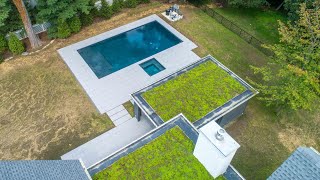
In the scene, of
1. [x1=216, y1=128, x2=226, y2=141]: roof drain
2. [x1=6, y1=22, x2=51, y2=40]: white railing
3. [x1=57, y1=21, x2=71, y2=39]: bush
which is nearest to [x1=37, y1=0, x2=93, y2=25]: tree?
[x1=57, y1=21, x2=71, y2=39]: bush

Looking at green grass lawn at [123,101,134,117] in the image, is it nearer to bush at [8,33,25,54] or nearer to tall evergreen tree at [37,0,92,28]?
tall evergreen tree at [37,0,92,28]

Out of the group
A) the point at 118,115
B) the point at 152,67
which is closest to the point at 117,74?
the point at 152,67

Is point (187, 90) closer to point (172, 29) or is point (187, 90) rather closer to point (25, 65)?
point (172, 29)

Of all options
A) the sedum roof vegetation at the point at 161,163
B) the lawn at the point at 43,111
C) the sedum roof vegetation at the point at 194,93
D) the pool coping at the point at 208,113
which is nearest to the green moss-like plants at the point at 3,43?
the lawn at the point at 43,111

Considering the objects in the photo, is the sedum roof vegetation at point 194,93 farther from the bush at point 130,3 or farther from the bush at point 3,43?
the bush at point 3,43

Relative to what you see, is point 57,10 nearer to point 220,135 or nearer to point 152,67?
point 152,67

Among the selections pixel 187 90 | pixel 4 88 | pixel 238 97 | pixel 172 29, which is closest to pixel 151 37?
pixel 172 29
